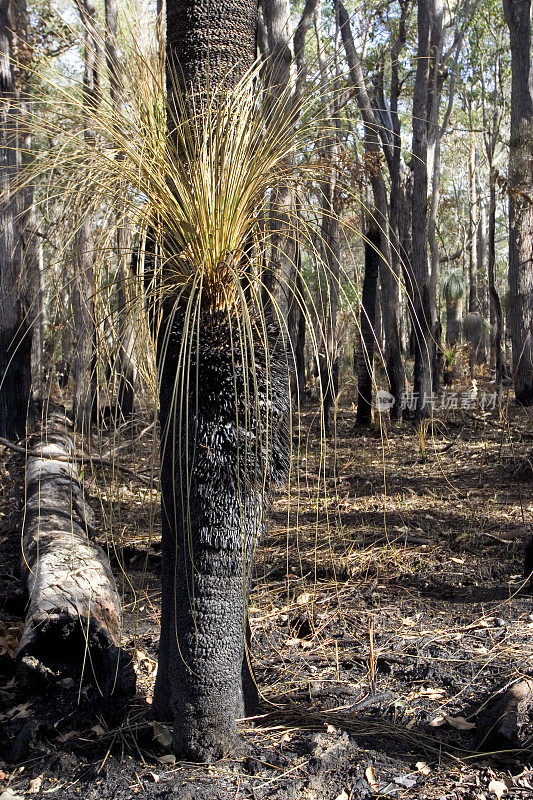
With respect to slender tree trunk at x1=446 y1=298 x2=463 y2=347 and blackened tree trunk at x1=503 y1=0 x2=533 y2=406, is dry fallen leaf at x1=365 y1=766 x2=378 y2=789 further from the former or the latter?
slender tree trunk at x1=446 y1=298 x2=463 y2=347

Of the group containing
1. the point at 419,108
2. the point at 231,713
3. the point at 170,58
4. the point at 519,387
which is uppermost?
the point at 419,108

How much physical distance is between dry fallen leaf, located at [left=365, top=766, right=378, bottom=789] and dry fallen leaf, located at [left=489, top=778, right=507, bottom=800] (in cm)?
38

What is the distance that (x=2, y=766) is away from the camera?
8.16ft

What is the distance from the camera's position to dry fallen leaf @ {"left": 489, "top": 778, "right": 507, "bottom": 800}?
228cm

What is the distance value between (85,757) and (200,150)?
2078mm

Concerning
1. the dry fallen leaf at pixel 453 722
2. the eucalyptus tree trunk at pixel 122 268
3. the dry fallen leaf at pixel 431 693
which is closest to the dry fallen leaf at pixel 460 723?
the dry fallen leaf at pixel 453 722

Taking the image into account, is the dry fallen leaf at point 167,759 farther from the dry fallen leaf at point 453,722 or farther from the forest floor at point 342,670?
the dry fallen leaf at point 453,722

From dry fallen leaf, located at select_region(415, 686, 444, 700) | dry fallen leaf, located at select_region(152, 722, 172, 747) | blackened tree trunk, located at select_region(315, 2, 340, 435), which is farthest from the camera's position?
dry fallen leaf, located at select_region(415, 686, 444, 700)

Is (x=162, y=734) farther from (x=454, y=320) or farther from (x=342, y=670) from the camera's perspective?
(x=454, y=320)

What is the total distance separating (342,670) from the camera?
328 centimetres

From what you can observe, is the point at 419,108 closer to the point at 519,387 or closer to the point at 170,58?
the point at 519,387

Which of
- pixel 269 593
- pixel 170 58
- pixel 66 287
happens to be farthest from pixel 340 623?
pixel 170 58

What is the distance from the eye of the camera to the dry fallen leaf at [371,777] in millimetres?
2291

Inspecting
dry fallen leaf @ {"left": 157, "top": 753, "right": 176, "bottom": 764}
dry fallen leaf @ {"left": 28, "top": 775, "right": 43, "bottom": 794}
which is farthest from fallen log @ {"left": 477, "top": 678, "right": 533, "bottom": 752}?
dry fallen leaf @ {"left": 28, "top": 775, "right": 43, "bottom": 794}
